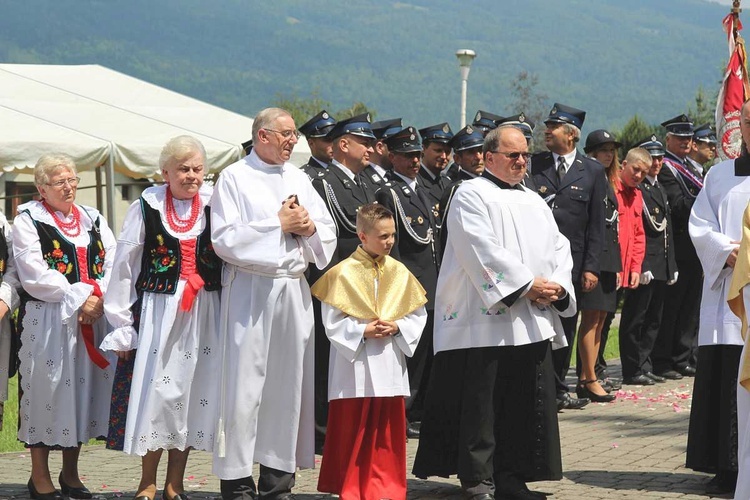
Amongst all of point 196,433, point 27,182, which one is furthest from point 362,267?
point 27,182

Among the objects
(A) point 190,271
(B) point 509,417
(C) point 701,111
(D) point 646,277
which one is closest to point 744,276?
(B) point 509,417

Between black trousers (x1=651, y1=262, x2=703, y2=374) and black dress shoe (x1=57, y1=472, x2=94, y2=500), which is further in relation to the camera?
black trousers (x1=651, y1=262, x2=703, y2=374)

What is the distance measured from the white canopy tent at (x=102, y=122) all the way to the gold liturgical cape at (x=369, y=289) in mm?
8151

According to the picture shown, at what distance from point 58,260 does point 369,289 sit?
1.87 meters

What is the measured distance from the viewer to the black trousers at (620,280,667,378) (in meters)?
12.3

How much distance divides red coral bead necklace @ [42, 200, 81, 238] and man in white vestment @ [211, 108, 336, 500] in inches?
42.5

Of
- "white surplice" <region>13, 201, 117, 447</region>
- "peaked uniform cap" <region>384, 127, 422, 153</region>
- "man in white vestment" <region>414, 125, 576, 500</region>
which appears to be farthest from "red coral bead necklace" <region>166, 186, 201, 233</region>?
"peaked uniform cap" <region>384, 127, 422, 153</region>

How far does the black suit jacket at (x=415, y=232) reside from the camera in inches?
383

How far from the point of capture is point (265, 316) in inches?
277

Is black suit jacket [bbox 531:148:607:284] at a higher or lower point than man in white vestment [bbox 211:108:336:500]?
higher

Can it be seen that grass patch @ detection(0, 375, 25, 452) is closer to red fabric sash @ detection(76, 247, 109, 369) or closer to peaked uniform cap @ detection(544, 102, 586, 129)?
red fabric sash @ detection(76, 247, 109, 369)

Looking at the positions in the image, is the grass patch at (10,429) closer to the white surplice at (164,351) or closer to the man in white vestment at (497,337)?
the white surplice at (164,351)

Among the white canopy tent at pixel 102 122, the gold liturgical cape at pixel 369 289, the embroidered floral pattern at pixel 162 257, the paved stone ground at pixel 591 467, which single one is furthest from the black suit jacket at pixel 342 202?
the white canopy tent at pixel 102 122

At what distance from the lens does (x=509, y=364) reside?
7.38 metres
